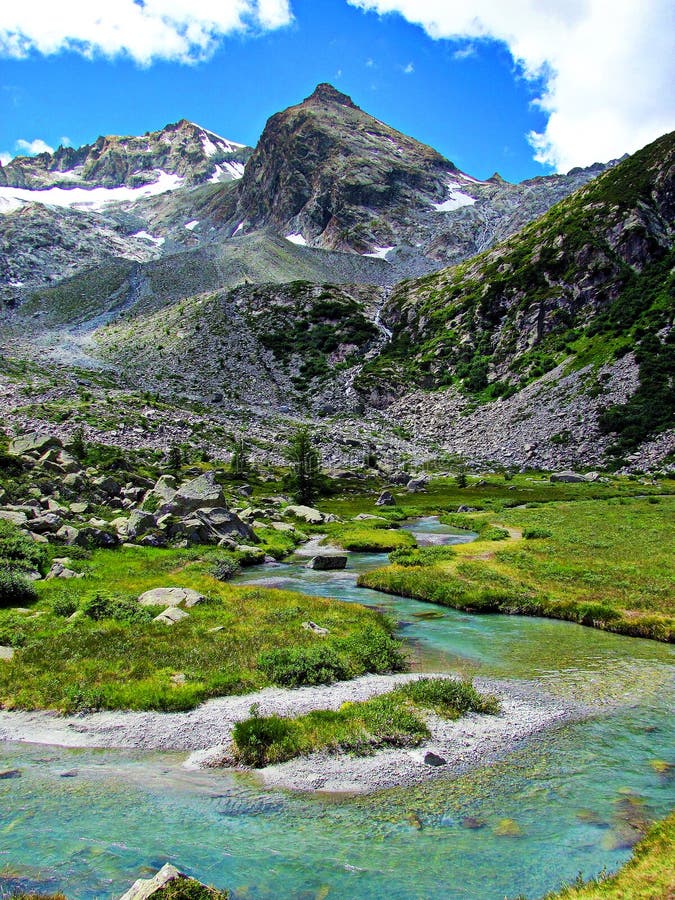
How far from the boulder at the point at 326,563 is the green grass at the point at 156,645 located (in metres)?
9.74

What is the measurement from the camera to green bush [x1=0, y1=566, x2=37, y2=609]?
22.8 meters

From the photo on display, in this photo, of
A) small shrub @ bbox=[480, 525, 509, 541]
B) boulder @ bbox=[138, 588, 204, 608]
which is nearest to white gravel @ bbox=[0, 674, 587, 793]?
boulder @ bbox=[138, 588, 204, 608]

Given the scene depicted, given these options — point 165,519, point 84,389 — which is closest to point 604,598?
point 165,519

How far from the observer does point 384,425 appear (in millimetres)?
128625

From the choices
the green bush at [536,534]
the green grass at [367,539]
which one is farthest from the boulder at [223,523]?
the green bush at [536,534]

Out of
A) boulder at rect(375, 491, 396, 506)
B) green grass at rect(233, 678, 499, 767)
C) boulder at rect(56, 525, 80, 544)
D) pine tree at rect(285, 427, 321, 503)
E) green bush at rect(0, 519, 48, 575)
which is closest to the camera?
green grass at rect(233, 678, 499, 767)

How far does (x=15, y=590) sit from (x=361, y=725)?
58.8 ft

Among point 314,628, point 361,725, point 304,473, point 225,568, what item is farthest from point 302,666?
point 304,473

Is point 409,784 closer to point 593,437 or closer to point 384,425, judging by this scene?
point 593,437

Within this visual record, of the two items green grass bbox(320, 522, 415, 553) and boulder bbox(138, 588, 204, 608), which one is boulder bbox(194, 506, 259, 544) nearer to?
green grass bbox(320, 522, 415, 553)

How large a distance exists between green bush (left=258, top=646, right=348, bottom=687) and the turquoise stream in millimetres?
4443

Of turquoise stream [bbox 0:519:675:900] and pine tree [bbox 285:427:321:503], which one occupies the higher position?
pine tree [bbox 285:427:321:503]

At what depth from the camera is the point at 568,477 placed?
272 feet

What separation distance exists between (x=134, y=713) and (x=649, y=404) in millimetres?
97095
